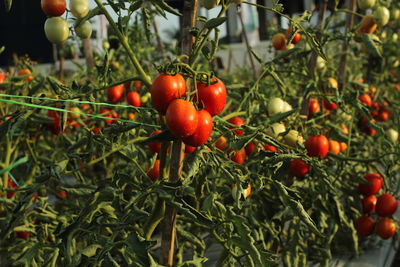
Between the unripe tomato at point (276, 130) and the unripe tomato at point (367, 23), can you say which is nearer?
the unripe tomato at point (276, 130)

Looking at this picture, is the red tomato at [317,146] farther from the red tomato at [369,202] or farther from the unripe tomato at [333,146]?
the red tomato at [369,202]

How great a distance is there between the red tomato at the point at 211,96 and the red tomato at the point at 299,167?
2.45 ft

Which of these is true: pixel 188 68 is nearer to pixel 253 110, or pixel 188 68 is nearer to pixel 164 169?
pixel 164 169

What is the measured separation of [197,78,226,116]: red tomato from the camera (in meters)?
1.15

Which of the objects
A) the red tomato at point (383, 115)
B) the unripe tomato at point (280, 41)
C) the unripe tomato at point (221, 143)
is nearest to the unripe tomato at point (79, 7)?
the unripe tomato at point (221, 143)

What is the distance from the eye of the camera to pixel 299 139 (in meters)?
1.71

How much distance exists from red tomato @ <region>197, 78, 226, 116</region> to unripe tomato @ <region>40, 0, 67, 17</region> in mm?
385

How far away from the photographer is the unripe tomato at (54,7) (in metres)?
1.24

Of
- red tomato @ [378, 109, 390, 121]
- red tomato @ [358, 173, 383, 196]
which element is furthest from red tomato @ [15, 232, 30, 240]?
red tomato @ [378, 109, 390, 121]

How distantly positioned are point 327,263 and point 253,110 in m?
0.72

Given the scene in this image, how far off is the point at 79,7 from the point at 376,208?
4.89 ft

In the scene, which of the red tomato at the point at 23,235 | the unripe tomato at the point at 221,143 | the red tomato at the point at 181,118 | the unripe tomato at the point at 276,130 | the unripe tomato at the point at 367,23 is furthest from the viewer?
the unripe tomato at the point at 367,23

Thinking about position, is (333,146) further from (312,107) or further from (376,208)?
(376,208)

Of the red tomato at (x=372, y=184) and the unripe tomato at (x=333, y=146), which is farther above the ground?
the unripe tomato at (x=333, y=146)
